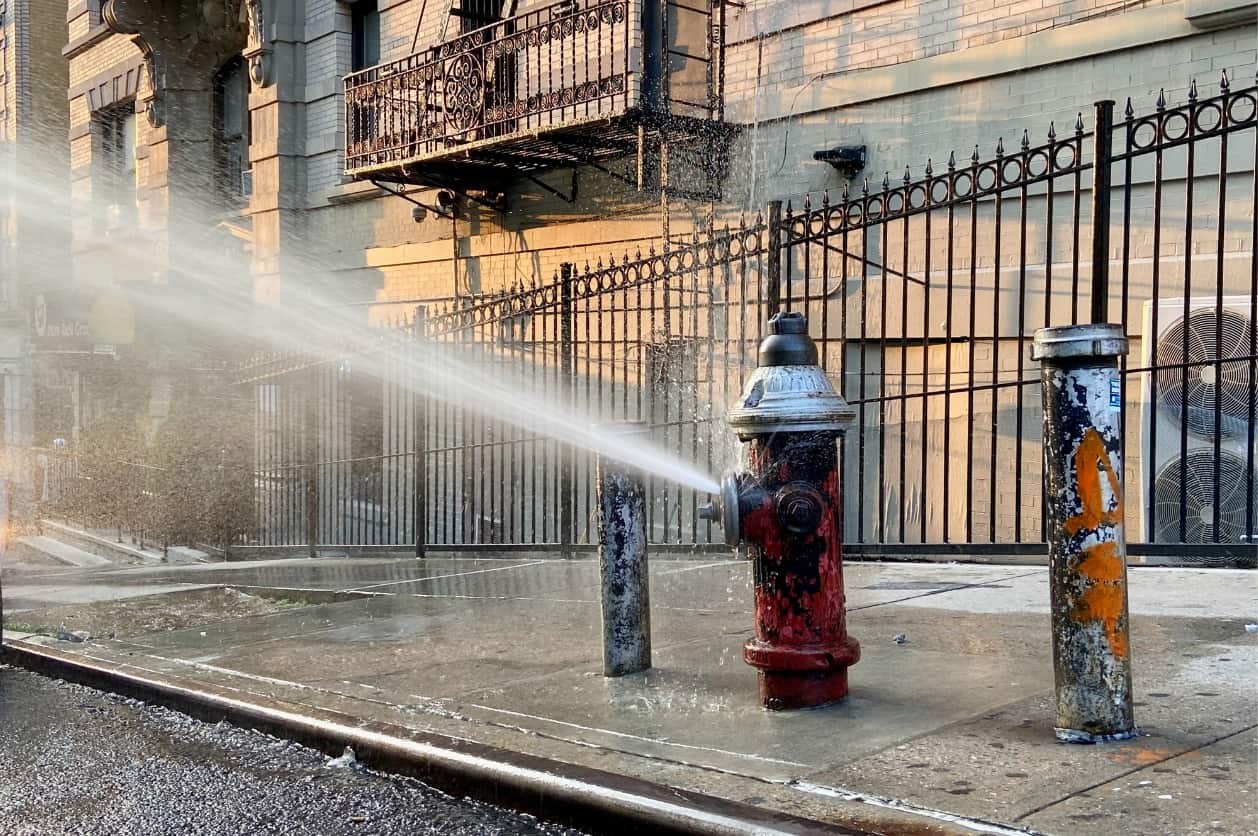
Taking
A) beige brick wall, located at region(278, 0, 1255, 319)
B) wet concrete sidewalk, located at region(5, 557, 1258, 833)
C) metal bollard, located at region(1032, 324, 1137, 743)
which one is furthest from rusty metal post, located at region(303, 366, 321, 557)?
metal bollard, located at region(1032, 324, 1137, 743)

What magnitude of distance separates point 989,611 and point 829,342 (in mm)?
5247

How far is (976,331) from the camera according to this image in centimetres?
998

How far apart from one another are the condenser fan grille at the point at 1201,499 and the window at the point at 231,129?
16.1m

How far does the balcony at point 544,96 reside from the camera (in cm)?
→ 1181

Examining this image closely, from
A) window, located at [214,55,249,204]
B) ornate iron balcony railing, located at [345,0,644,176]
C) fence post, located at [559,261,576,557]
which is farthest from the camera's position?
window, located at [214,55,249,204]

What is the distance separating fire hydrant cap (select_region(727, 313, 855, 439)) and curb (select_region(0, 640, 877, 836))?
1264 mm

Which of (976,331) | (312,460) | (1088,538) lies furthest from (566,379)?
(1088,538)

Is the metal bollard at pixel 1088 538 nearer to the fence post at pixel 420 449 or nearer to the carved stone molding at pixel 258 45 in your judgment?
the fence post at pixel 420 449

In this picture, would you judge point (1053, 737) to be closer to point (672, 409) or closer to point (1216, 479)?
point (1216, 479)

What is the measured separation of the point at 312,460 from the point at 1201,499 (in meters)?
8.57

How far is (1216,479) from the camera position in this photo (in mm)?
6590

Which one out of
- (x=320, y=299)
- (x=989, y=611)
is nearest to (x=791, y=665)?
(x=989, y=611)

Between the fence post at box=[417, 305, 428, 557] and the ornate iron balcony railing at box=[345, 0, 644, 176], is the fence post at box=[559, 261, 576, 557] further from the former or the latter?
the ornate iron balcony railing at box=[345, 0, 644, 176]

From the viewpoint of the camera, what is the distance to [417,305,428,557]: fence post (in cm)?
1104
